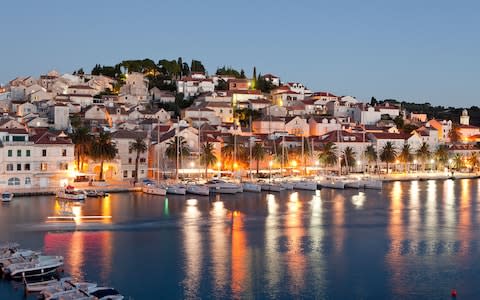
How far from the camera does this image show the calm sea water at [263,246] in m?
18.0

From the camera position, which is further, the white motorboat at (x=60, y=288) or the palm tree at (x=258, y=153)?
the palm tree at (x=258, y=153)

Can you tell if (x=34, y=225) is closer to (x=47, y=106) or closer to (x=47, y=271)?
(x=47, y=271)

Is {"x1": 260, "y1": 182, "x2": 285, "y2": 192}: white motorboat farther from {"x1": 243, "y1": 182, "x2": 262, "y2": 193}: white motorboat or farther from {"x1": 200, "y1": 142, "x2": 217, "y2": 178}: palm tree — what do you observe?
{"x1": 200, "y1": 142, "x2": 217, "y2": 178}: palm tree

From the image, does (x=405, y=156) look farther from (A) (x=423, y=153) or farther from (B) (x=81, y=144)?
(B) (x=81, y=144)

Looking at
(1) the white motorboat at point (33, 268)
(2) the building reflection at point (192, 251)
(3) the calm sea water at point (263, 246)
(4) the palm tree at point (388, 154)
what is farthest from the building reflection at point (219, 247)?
(4) the palm tree at point (388, 154)

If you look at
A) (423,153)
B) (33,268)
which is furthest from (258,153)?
(33,268)

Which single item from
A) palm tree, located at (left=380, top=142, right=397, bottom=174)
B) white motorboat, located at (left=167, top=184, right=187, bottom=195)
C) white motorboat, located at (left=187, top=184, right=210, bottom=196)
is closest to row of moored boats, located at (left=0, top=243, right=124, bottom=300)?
white motorboat, located at (left=167, top=184, right=187, bottom=195)

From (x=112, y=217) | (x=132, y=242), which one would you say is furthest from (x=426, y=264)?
(x=112, y=217)

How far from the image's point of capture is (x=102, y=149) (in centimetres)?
4303

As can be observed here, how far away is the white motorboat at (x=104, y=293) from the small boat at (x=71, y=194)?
2008 cm

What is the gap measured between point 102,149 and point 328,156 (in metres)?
20.7

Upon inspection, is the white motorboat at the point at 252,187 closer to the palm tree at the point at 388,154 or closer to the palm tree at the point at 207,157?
the palm tree at the point at 207,157

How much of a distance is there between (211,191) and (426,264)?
2281cm

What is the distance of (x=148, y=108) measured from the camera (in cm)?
6575
